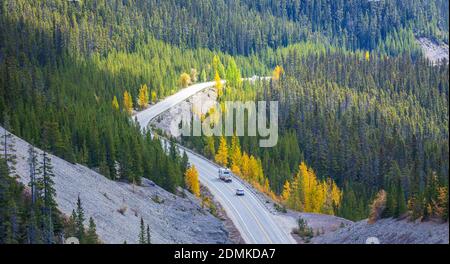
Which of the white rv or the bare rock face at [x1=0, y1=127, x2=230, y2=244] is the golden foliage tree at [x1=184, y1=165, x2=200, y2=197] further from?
the bare rock face at [x1=0, y1=127, x2=230, y2=244]

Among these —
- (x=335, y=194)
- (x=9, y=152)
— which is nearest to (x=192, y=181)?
(x=9, y=152)

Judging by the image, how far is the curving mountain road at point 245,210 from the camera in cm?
7019

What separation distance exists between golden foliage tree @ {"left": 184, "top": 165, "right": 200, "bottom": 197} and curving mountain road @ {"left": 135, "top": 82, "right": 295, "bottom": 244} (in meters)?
1.93

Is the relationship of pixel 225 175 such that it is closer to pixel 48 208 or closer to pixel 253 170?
pixel 253 170

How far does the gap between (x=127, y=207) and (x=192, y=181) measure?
24.1 meters

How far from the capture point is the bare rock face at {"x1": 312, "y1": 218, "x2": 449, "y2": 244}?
49.4 m

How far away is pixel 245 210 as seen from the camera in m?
80.3

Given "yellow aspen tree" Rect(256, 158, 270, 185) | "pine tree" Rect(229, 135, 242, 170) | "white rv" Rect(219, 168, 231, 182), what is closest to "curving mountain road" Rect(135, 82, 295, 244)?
"white rv" Rect(219, 168, 231, 182)

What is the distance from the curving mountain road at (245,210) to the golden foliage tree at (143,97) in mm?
54108

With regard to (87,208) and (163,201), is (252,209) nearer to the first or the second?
(163,201)

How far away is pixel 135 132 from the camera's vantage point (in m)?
112

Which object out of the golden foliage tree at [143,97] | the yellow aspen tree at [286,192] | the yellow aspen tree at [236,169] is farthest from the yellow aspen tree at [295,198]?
the golden foliage tree at [143,97]
